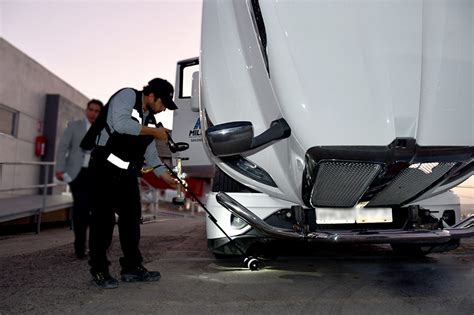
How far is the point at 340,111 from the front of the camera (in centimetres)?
247

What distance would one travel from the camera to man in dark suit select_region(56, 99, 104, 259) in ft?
Result: 14.5

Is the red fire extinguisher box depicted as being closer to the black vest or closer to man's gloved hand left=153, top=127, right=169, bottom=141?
the black vest

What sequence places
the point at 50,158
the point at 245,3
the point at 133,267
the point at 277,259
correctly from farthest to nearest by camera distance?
1. the point at 50,158
2. the point at 277,259
3. the point at 133,267
4. the point at 245,3

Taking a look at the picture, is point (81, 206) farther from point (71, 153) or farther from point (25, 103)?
point (25, 103)

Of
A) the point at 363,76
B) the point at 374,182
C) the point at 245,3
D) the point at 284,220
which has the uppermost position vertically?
the point at 245,3

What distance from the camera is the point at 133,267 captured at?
3357mm

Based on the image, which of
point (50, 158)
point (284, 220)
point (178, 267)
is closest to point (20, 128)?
point (50, 158)

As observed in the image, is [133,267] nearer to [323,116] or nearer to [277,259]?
[277,259]

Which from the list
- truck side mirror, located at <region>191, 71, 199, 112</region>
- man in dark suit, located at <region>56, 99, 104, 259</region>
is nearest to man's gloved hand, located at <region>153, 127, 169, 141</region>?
truck side mirror, located at <region>191, 71, 199, 112</region>

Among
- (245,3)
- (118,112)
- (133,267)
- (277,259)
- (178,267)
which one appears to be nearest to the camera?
(245,3)

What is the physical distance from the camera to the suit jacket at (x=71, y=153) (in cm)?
443

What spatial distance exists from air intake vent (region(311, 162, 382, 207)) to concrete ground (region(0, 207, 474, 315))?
692mm

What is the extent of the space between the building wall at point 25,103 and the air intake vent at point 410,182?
9.84 m

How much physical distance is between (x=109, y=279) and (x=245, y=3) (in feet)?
7.42
